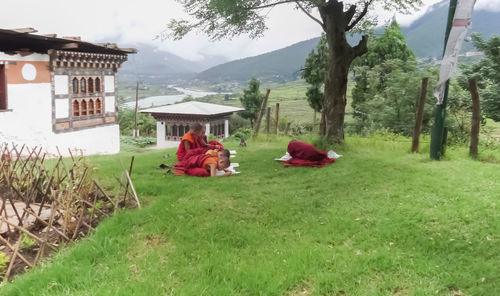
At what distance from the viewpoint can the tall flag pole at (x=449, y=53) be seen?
6.22 m

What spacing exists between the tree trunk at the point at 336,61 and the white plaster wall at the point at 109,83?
266 inches

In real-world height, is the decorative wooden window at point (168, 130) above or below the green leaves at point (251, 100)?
below

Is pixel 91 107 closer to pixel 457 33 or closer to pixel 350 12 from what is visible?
pixel 350 12

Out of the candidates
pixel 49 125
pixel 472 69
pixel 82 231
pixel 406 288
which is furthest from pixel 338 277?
pixel 472 69

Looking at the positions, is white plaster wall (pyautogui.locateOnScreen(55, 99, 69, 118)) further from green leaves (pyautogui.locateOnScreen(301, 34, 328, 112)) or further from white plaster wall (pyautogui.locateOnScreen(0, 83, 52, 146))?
green leaves (pyautogui.locateOnScreen(301, 34, 328, 112))

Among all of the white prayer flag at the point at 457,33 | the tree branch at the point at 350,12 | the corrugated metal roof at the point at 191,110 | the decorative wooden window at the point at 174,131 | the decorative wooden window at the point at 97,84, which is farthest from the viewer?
the decorative wooden window at the point at 174,131

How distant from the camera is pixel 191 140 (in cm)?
705

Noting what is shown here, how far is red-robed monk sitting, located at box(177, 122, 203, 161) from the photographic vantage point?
23.0 feet

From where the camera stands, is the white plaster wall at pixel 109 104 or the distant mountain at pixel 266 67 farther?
the distant mountain at pixel 266 67

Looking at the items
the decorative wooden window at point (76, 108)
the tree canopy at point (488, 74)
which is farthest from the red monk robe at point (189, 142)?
the tree canopy at point (488, 74)

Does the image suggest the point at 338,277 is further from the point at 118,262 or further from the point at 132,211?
the point at 132,211

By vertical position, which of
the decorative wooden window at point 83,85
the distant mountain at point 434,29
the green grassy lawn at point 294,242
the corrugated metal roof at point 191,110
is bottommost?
the green grassy lawn at point 294,242

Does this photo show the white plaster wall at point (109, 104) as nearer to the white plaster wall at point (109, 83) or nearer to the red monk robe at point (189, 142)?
the white plaster wall at point (109, 83)

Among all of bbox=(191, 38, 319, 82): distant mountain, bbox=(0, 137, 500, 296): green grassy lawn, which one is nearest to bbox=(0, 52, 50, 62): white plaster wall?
bbox=(0, 137, 500, 296): green grassy lawn
